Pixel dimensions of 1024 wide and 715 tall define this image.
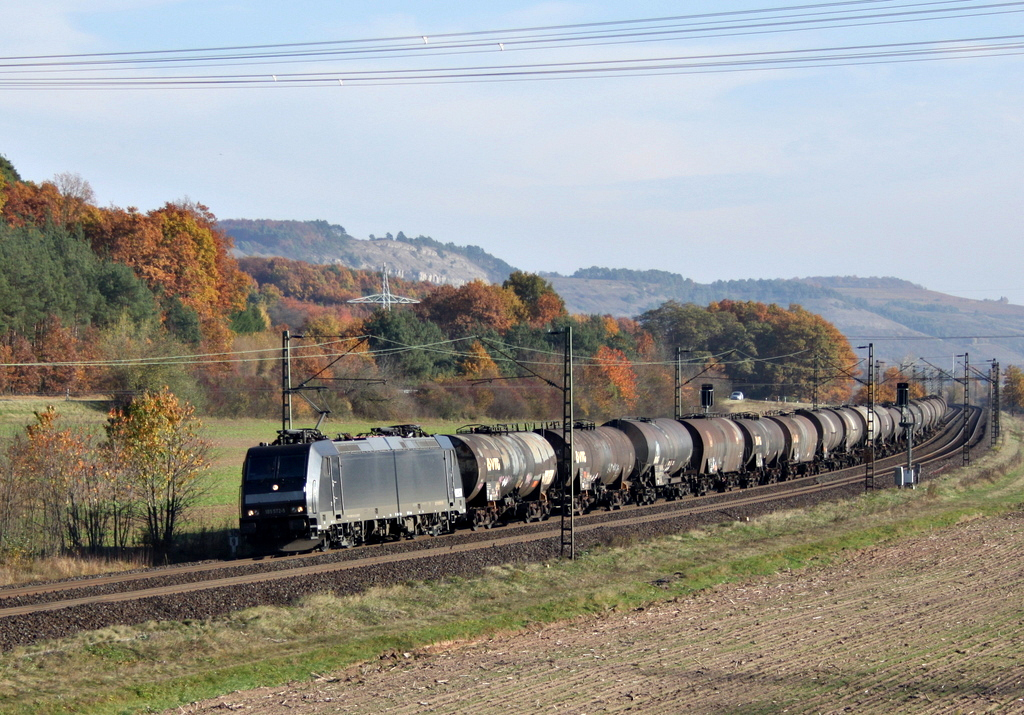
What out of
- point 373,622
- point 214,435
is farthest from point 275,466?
point 214,435

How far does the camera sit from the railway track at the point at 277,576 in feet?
69.8

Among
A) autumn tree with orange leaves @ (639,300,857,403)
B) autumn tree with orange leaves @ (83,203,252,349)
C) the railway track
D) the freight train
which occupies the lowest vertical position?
the railway track

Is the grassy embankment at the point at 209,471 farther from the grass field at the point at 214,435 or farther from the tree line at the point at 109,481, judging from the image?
the tree line at the point at 109,481

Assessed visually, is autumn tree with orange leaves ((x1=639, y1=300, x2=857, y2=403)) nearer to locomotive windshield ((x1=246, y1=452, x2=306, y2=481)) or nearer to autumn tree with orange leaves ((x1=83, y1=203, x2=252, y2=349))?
autumn tree with orange leaves ((x1=83, y1=203, x2=252, y2=349))

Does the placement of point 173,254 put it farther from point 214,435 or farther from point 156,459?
point 156,459

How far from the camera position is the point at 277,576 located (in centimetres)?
2603

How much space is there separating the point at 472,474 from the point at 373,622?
13372 millimetres

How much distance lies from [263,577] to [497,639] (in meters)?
8.95

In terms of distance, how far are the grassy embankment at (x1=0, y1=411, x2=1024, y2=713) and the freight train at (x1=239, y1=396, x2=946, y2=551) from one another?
3895 millimetres

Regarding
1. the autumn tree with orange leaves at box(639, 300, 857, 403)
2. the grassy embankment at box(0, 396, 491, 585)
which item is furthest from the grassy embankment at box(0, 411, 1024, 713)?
the autumn tree with orange leaves at box(639, 300, 857, 403)

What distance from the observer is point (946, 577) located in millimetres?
26281

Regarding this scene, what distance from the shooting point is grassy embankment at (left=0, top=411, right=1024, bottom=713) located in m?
16.1

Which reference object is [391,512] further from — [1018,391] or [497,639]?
[1018,391]

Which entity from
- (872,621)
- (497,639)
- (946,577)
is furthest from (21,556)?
(946,577)
